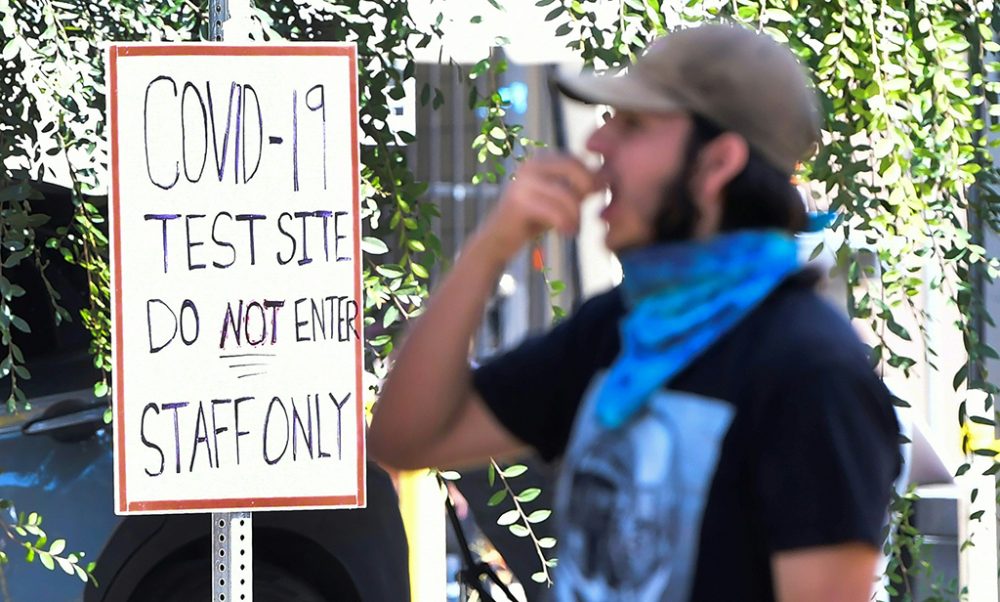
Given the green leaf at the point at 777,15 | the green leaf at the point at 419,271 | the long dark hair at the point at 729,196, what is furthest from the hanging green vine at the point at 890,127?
the long dark hair at the point at 729,196

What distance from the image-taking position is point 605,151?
1150 millimetres

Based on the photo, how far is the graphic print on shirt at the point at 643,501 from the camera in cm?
105

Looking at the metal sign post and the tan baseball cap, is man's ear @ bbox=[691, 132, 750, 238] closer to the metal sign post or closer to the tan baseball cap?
the tan baseball cap

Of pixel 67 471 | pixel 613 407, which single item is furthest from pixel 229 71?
pixel 67 471

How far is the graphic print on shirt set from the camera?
1050mm

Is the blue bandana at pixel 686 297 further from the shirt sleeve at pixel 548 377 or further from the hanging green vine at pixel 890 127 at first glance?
the hanging green vine at pixel 890 127

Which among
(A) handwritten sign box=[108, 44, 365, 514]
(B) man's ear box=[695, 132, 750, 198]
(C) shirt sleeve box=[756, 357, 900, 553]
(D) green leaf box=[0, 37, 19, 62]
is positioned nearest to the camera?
(C) shirt sleeve box=[756, 357, 900, 553]

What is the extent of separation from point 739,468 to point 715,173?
0.21m

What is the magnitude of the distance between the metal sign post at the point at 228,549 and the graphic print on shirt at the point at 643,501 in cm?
123

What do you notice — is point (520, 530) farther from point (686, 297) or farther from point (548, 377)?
point (686, 297)

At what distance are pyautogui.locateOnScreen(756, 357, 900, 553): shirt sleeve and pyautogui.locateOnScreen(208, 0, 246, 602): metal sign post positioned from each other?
A: 1391mm

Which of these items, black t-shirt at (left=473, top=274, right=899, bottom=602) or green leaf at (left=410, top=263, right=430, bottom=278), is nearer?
black t-shirt at (left=473, top=274, right=899, bottom=602)

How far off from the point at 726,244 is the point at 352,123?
1249 mm

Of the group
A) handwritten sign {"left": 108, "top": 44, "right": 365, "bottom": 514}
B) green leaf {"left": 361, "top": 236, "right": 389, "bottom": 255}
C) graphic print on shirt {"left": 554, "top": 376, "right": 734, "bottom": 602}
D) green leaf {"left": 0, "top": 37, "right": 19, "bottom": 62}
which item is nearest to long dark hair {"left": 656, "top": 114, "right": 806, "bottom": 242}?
graphic print on shirt {"left": 554, "top": 376, "right": 734, "bottom": 602}
